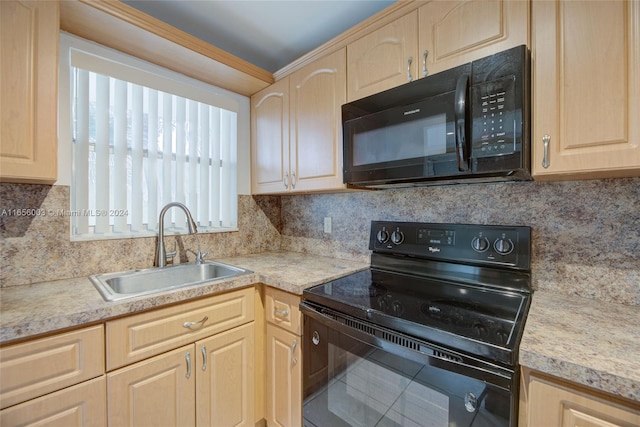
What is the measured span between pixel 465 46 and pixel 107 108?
5.72 feet

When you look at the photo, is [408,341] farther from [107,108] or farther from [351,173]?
[107,108]

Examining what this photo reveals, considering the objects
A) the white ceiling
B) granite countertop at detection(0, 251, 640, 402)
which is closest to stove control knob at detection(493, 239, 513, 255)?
granite countertop at detection(0, 251, 640, 402)

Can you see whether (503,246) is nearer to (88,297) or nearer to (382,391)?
(382,391)

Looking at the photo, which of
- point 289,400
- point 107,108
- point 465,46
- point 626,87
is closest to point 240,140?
point 107,108

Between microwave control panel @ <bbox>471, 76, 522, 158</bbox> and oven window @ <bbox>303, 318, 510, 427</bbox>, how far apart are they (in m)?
0.74

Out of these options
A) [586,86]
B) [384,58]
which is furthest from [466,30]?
[586,86]

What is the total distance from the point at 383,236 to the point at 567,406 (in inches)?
40.4

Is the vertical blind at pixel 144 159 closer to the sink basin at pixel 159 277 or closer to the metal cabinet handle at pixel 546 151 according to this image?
the sink basin at pixel 159 277

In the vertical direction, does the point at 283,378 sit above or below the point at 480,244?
below

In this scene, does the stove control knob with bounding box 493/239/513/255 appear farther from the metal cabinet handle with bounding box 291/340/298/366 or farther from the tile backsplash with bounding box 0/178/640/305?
the metal cabinet handle with bounding box 291/340/298/366

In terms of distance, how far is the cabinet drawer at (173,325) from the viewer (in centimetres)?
103

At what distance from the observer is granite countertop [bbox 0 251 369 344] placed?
2.85ft

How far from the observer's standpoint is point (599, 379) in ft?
1.98

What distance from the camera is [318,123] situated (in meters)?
1.58
